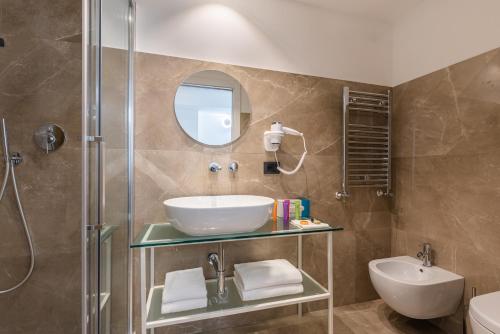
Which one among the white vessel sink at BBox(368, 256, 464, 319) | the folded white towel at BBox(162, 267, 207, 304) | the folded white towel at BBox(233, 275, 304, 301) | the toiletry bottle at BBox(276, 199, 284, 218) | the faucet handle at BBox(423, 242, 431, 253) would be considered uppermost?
the toiletry bottle at BBox(276, 199, 284, 218)

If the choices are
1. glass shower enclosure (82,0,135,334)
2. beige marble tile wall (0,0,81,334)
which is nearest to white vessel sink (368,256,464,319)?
glass shower enclosure (82,0,135,334)

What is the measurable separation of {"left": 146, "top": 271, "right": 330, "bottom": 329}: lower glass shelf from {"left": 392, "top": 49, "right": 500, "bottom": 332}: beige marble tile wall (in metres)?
0.95

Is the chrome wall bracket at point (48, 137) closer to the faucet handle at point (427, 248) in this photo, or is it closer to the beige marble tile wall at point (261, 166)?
the beige marble tile wall at point (261, 166)

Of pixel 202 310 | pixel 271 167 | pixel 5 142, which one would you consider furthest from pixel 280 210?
pixel 5 142

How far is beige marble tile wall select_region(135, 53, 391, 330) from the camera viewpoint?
1.40 m

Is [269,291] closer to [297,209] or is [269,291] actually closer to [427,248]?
[297,209]

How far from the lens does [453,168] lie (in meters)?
1.50

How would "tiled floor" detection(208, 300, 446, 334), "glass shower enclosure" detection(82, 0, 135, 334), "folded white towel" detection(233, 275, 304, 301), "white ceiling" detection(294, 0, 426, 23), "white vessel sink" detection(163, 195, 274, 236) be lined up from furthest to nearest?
"white ceiling" detection(294, 0, 426, 23)
"tiled floor" detection(208, 300, 446, 334)
"folded white towel" detection(233, 275, 304, 301)
"white vessel sink" detection(163, 195, 274, 236)
"glass shower enclosure" detection(82, 0, 135, 334)

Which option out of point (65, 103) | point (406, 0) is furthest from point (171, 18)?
point (406, 0)

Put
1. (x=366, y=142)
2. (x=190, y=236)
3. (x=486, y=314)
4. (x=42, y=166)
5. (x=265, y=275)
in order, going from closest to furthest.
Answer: (x=486, y=314), (x=190, y=236), (x=42, y=166), (x=265, y=275), (x=366, y=142)

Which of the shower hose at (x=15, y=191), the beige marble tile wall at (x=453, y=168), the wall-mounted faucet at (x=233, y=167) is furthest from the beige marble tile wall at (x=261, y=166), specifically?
the shower hose at (x=15, y=191)

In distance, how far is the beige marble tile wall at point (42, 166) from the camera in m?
1.15

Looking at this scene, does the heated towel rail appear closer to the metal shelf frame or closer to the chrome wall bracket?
the metal shelf frame

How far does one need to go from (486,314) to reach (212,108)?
5.58ft
